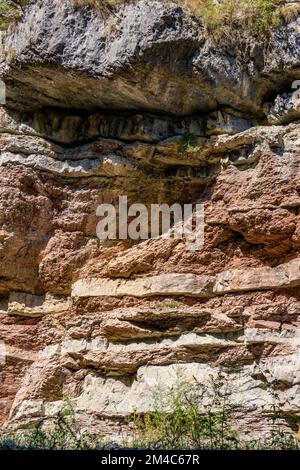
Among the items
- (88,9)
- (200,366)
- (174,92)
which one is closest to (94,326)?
(200,366)

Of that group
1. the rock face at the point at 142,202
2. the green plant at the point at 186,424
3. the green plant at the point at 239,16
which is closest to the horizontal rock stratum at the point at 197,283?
the rock face at the point at 142,202

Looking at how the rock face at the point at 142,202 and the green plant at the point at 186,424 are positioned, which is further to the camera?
the rock face at the point at 142,202

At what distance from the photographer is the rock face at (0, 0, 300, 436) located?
925cm

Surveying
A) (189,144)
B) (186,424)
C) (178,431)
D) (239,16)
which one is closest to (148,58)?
(189,144)

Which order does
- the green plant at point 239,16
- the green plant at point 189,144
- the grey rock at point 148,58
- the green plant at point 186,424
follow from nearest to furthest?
the green plant at point 186,424 → the grey rock at point 148,58 → the green plant at point 239,16 → the green plant at point 189,144

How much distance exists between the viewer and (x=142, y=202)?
1040 cm

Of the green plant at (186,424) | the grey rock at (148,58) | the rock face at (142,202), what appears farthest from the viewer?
the grey rock at (148,58)

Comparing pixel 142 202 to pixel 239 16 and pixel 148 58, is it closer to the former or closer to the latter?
pixel 148 58

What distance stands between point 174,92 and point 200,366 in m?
3.50

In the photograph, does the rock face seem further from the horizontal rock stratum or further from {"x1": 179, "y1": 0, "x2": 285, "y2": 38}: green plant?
{"x1": 179, "y1": 0, "x2": 285, "y2": 38}: green plant

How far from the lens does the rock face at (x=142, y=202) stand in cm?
925

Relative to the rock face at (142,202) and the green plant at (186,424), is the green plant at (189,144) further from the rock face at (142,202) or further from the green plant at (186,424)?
the green plant at (186,424)

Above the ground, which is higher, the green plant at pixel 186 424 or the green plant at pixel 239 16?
the green plant at pixel 239 16
